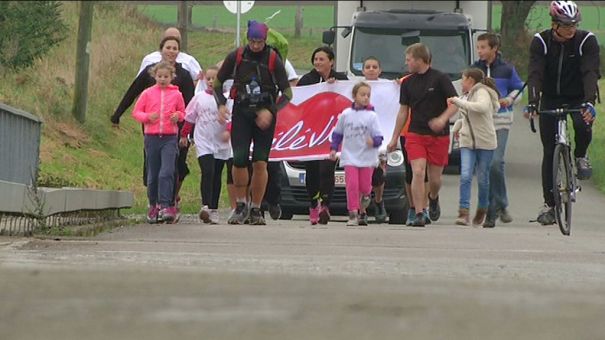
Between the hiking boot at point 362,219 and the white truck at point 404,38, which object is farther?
the white truck at point 404,38

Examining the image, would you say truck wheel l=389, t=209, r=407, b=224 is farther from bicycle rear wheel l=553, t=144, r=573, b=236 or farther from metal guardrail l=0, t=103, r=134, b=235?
metal guardrail l=0, t=103, r=134, b=235

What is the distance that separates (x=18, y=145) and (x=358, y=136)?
13.0 feet

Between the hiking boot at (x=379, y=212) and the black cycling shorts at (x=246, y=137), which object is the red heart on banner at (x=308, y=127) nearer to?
the hiking boot at (x=379, y=212)

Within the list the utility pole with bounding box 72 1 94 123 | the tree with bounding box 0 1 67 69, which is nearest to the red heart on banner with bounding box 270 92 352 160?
the utility pole with bounding box 72 1 94 123

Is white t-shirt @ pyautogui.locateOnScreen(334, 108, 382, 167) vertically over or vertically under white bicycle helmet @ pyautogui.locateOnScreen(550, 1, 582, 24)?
under

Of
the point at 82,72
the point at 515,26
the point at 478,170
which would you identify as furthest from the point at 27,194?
the point at 515,26

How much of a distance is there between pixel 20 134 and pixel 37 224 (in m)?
1.32

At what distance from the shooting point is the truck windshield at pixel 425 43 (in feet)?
84.2

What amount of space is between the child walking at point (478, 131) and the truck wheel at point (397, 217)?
2.53 metres

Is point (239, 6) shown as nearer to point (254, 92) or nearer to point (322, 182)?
point (322, 182)

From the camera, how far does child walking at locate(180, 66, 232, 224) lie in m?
14.9

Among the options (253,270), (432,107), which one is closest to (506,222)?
(432,107)

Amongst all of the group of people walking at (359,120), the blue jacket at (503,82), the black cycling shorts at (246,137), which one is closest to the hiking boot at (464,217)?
the group of people walking at (359,120)

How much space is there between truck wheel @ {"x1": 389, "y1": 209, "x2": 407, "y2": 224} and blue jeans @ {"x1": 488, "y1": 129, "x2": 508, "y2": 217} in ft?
7.48
